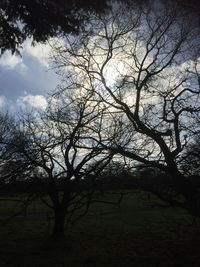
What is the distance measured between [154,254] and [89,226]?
39.2ft

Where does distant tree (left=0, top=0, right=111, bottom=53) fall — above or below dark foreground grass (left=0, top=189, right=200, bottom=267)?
above

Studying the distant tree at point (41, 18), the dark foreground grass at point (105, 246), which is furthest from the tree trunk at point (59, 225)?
the distant tree at point (41, 18)

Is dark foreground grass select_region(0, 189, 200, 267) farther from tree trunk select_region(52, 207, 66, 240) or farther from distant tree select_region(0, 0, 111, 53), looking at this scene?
distant tree select_region(0, 0, 111, 53)

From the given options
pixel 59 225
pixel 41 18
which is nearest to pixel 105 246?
pixel 59 225

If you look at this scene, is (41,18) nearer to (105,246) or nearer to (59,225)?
(105,246)

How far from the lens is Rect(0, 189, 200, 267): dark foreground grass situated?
17.2 metres

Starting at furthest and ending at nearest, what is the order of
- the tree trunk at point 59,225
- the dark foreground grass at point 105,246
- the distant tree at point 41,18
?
1. the tree trunk at point 59,225
2. the dark foreground grass at point 105,246
3. the distant tree at point 41,18

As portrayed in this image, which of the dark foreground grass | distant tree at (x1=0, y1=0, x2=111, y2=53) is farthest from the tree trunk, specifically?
distant tree at (x1=0, y1=0, x2=111, y2=53)

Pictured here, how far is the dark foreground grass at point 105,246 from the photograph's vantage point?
17.2m

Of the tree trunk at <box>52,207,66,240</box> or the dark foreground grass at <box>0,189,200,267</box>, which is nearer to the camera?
the dark foreground grass at <box>0,189,200,267</box>

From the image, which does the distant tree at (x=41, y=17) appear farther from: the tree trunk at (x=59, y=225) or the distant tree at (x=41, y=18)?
the tree trunk at (x=59, y=225)

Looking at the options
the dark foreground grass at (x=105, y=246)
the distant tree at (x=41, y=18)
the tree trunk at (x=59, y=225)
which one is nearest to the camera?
the distant tree at (x=41, y=18)

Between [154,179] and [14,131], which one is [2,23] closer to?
[154,179]

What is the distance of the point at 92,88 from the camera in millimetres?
15117
